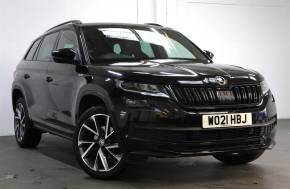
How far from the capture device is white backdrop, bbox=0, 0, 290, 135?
8906 mm

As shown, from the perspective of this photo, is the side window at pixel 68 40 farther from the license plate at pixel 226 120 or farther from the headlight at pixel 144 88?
the license plate at pixel 226 120

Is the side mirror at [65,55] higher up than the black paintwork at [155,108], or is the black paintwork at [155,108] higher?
the side mirror at [65,55]

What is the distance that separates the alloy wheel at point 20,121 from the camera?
294 inches

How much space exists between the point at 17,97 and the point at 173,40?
290 cm

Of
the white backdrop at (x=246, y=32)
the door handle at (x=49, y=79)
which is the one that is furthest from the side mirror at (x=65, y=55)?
the white backdrop at (x=246, y=32)

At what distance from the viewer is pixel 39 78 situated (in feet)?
21.5

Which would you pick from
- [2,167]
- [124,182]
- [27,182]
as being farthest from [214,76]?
[2,167]

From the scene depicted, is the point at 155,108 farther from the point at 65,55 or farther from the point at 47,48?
the point at 47,48

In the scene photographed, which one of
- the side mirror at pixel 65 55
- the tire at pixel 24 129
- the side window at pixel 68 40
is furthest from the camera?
the tire at pixel 24 129

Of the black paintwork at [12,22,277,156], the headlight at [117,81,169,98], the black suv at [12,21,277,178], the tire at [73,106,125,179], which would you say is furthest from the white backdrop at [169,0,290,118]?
the headlight at [117,81,169,98]

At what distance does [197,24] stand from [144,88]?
5982 mm

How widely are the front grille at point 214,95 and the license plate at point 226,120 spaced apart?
126 mm

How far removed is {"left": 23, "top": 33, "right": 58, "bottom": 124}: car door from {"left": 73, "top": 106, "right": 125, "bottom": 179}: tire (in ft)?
4.63

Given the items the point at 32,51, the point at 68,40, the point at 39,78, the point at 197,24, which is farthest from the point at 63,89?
the point at 197,24
